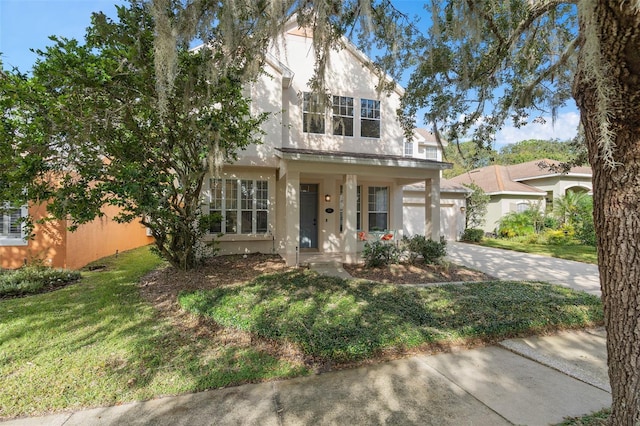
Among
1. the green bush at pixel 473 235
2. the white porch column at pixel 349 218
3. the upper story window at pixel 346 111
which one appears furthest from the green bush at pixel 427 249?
the green bush at pixel 473 235

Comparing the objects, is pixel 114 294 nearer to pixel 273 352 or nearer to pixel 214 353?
pixel 214 353

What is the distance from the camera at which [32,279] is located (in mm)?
7328

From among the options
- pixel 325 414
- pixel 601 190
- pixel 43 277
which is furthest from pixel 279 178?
pixel 601 190

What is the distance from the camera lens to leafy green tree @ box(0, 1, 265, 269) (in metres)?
5.27

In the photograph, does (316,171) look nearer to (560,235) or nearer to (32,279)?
(32,279)

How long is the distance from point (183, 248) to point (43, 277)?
10.4 ft

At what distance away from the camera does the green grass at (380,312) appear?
13.7 ft

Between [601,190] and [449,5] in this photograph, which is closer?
[601,190]

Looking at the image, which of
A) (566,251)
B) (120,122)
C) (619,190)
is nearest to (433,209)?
(566,251)

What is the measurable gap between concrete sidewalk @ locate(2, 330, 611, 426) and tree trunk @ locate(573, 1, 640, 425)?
0.89 m

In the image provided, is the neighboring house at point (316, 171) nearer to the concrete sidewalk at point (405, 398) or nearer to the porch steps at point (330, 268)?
the porch steps at point (330, 268)

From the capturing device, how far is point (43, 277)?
24.4 ft

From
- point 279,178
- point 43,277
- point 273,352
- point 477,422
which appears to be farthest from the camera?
point 279,178

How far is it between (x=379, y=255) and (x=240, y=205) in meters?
4.67
